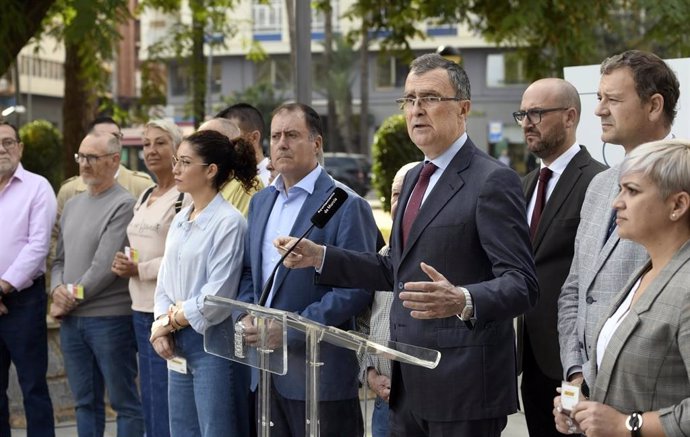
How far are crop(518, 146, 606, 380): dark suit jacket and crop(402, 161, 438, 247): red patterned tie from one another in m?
0.89

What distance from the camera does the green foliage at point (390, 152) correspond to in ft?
62.0

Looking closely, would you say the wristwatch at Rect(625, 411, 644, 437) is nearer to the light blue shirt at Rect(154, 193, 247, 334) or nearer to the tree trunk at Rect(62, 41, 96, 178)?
the light blue shirt at Rect(154, 193, 247, 334)

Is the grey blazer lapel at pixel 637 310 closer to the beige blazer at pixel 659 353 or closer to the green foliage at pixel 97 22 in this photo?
the beige blazer at pixel 659 353

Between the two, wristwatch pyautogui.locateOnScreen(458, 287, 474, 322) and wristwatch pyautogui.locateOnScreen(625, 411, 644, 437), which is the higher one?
wristwatch pyautogui.locateOnScreen(458, 287, 474, 322)

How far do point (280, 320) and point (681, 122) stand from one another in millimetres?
2973

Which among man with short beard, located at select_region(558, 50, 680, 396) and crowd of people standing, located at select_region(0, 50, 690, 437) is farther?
man with short beard, located at select_region(558, 50, 680, 396)

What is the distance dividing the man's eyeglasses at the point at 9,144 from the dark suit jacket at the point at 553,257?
3632 mm

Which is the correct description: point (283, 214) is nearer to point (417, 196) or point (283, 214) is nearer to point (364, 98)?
point (417, 196)

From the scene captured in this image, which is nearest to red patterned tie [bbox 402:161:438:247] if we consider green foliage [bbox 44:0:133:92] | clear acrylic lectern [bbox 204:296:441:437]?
clear acrylic lectern [bbox 204:296:441:437]

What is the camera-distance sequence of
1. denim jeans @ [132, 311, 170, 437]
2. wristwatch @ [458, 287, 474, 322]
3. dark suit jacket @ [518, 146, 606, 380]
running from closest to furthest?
wristwatch @ [458, 287, 474, 322] → dark suit jacket @ [518, 146, 606, 380] → denim jeans @ [132, 311, 170, 437]

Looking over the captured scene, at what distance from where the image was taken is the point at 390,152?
19234 millimetres

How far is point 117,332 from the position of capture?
672 centimetres

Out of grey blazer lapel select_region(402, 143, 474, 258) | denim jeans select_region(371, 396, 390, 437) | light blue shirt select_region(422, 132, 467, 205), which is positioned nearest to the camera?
grey blazer lapel select_region(402, 143, 474, 258)

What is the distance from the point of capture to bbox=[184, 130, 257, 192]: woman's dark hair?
223 inches
